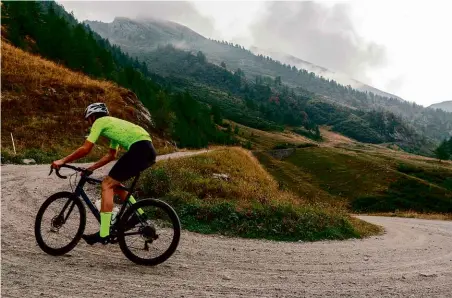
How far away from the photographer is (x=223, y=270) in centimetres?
838

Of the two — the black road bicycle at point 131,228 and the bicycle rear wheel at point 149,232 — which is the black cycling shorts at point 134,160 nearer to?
the black road bicycle at point 131,228

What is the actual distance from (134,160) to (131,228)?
1.61 meters

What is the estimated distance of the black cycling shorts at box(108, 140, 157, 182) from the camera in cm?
805

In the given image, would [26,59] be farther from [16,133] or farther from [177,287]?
[177,287]

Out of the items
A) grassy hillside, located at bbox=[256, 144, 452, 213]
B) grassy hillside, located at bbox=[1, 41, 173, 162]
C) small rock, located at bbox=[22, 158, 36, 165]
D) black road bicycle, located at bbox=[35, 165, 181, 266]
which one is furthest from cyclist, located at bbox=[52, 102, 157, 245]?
grassy hillside, located at bbox=[256, 144, 452, 213]

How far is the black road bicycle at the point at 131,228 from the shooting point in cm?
824

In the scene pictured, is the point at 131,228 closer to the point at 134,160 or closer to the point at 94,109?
the point at 134,160

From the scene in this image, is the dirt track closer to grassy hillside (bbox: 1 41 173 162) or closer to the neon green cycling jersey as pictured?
the neon green cycling jersey

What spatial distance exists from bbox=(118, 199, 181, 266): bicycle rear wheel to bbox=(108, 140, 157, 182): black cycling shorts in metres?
0.74

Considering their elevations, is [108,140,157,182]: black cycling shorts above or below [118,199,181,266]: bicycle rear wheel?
above

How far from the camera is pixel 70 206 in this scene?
8.70m

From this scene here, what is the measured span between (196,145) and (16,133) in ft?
177

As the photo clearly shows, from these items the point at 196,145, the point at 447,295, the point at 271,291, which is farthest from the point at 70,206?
the point at 196,145

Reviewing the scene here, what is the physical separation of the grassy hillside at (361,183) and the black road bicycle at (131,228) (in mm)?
65031
